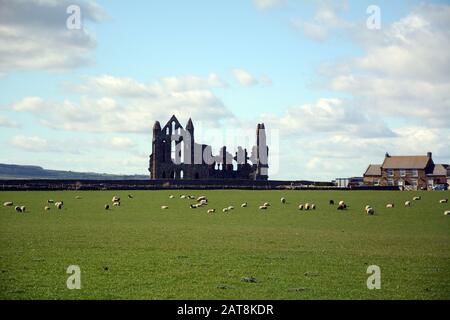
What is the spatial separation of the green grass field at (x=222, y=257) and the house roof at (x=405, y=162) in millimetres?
94609

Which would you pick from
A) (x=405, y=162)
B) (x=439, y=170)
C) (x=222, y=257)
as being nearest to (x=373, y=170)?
(x=405, y=162)

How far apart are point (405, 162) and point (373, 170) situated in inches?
290

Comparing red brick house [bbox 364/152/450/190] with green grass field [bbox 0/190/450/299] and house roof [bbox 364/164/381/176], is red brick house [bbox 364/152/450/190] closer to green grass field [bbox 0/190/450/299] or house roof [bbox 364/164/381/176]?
house roof [bbox 364/164/381/176]

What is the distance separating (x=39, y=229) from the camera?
25125 mm

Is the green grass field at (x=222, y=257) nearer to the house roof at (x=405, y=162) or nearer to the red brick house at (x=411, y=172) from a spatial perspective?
the red brick house at (x=411, y=172)

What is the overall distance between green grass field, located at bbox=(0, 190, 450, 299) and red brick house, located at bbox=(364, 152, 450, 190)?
94.0m

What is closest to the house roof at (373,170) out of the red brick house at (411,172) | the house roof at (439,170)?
the red brick house at (411,172)

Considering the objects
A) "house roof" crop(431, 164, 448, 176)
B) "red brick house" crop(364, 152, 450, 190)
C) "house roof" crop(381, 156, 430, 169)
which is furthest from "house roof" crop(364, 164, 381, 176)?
"house roof" crop(431, 164, 448, 176)

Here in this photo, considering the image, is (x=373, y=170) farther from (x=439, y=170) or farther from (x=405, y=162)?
(x=439, y=170)

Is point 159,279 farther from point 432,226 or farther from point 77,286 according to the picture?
point 432,226

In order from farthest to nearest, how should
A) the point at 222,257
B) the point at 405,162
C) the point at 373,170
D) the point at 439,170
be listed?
the point at 373,170 < the point at 405,162 < the point at 439,170 < the point at 222,257

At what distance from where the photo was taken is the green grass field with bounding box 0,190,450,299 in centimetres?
1281

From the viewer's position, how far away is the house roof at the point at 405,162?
398ft

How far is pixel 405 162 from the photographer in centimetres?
12288
